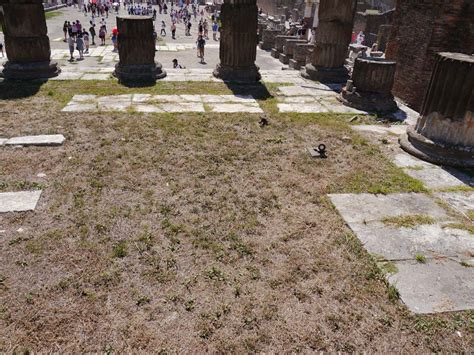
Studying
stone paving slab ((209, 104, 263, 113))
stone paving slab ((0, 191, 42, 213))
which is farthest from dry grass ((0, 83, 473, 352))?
stone paving slab ((209, 104, 263, 113))

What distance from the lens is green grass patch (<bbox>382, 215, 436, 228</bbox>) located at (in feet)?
14.3

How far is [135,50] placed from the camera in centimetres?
1010

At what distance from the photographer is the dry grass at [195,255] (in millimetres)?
2939

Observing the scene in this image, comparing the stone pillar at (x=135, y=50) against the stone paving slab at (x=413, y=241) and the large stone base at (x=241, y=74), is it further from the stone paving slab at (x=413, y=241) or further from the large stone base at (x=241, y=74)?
the stone paving slab at (x=413, y=241)

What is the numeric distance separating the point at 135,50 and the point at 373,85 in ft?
19.8

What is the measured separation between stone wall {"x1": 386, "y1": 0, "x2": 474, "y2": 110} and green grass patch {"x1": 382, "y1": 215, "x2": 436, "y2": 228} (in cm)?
484

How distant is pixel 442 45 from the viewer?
28.0 feet

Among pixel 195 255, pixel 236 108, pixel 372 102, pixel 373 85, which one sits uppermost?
pixel 373 85

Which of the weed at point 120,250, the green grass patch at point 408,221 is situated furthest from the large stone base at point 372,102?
the weed at point 120,250

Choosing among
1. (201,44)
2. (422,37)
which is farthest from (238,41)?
(201,44)

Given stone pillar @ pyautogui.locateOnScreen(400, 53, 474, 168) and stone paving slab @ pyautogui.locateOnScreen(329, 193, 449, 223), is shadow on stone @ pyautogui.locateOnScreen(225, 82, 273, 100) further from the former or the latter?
stone paving slab @ pyautogui.locateOnScreen(329, 193, 449, 223)

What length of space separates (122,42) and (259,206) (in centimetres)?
731

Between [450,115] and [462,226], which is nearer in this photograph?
[462,226]

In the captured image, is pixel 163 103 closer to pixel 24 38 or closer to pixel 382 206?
pixel 24 38
